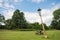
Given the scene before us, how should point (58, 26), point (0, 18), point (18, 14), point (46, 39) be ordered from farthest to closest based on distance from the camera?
1. point (18, 14)
2. point (0, 18)
3. point (58, 26)
4. point (46, 39)

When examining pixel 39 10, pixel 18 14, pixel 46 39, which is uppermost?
pixel 18 14

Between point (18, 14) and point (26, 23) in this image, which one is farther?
point (18, 14)

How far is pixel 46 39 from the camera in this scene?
1286cm

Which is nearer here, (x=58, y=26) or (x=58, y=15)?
(x=58, y=26)

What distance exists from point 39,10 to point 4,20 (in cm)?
2314

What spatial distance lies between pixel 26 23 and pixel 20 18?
639 cm

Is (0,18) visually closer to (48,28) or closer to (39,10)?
(48,28)

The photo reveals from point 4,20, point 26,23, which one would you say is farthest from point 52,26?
point 4,20

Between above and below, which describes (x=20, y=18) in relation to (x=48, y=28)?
above

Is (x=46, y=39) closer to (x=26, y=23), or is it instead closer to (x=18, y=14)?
(x=26, y=23)

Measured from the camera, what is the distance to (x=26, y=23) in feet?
122

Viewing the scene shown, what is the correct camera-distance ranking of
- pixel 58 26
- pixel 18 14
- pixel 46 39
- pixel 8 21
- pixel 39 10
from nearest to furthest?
pixel 46 39 < pixel 39 10 < pixel 58 26 < pixel 8 21 < pixel 18 14

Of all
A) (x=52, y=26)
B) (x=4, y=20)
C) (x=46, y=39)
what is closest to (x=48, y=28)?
(x=52, y=26)

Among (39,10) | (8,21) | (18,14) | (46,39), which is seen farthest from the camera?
(18,14)
